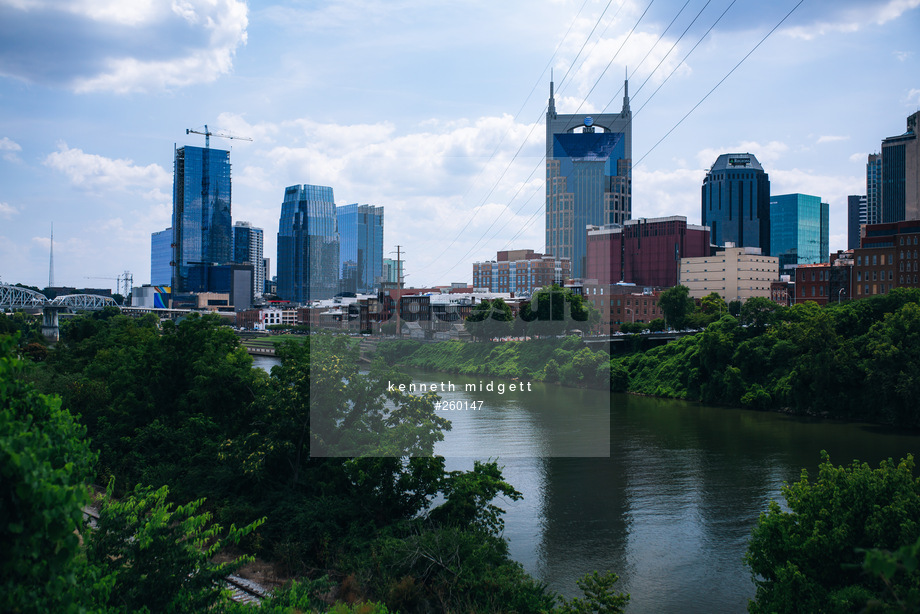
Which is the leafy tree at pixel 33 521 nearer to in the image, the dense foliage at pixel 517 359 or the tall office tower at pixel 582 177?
the dense foliage at pixel 517 359

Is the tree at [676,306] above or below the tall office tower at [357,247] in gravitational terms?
below

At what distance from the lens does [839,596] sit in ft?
33.7

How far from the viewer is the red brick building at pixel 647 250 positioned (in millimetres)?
104938

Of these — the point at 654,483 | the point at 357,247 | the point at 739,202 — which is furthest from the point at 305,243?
the point at 654,483

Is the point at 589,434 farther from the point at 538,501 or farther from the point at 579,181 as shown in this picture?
the point at 579,181

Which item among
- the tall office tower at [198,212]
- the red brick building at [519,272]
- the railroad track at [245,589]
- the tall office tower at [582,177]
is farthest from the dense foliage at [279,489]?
the tall office tower at [198,212]

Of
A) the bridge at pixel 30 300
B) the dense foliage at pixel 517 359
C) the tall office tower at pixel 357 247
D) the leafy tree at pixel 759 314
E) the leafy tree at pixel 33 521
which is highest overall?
the tall office tower at pixel 357 247

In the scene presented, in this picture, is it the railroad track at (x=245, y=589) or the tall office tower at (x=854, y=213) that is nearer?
the railroad track at (x=245, y=589)

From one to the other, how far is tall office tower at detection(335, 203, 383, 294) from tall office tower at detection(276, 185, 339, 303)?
3.76 m

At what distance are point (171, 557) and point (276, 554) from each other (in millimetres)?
7057

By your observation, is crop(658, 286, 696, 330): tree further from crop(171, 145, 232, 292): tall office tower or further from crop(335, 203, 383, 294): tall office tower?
crop(171, 145, 232, 292): tall office tower

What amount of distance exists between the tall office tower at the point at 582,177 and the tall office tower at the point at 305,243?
56965 millimetres

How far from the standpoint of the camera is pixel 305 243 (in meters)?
175

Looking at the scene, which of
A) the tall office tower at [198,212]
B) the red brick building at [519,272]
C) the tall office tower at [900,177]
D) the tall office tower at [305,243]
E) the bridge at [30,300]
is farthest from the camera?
the tall office tower at [198,212]
